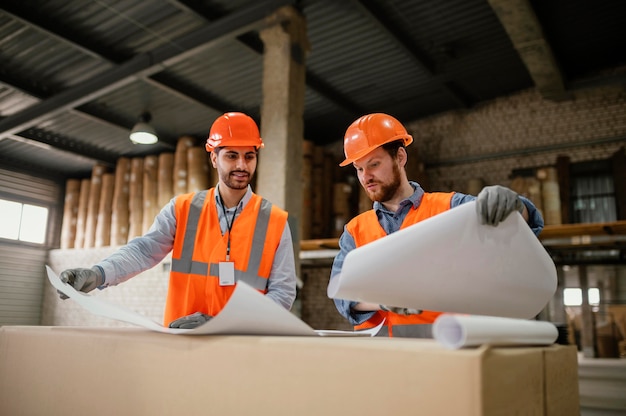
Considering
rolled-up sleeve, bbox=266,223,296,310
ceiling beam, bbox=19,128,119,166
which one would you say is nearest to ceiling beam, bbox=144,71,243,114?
ceiling beam, bbox=19,128,119,166

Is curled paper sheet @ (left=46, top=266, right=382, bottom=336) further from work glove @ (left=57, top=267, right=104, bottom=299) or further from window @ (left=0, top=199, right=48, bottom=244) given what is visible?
window @ (left=0, top=199, right=48, bottom=244)

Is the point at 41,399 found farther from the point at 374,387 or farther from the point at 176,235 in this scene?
the point at 176,235

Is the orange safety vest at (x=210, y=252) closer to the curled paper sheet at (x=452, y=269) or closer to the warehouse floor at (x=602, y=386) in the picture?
the curled paper sheet at (x=452, y=269)

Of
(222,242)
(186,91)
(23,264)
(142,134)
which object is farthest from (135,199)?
(222,242)

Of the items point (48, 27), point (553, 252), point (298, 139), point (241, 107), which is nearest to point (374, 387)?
point (298, 139)

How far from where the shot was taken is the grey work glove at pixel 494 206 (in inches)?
47.6

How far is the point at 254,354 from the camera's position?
987 millimetres

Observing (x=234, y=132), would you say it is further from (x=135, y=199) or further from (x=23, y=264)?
(x=23, y=264)

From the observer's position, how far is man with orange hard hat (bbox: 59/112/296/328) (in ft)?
8.75

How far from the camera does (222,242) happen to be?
2746 mm

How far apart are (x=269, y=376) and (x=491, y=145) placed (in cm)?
1175

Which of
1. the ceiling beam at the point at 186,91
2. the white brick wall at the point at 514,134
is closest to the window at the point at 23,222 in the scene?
the ceiling beam at the point at 186,91

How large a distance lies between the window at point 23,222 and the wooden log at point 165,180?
17.4ft

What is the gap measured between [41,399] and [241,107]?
10.3 metres
